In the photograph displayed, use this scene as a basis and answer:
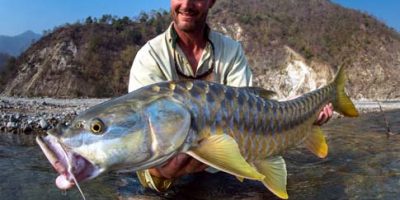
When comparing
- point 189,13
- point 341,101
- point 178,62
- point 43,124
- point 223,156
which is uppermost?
point 189,13

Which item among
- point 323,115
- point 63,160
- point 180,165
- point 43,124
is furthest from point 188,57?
point 43,124

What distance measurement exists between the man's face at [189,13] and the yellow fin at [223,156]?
234cm

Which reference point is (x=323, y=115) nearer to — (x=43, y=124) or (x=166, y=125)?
(x=166, y=125)

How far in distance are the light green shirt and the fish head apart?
92.3 inches

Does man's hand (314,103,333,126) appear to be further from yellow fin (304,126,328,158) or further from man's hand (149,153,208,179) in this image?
man's hand (149,153,208,179)

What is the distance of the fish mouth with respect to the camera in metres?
2.96

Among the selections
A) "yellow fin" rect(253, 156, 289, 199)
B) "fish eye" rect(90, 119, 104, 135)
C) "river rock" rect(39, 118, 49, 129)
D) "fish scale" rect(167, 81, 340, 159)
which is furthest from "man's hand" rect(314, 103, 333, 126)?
"river rock" rect(39, 118, 49, 129)

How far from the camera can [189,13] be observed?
5.64 m

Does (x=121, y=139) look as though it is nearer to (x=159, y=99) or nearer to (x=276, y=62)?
(x=159, y=99)

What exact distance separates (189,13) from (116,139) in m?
2.82

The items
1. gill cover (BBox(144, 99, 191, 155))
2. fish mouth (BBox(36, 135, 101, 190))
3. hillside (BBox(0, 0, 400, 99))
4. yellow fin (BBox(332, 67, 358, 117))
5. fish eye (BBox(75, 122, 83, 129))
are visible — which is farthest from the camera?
hillside (BBox(0, 0, 400, 99))

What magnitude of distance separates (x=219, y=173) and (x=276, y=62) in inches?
1550

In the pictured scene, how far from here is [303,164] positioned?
8.52 m

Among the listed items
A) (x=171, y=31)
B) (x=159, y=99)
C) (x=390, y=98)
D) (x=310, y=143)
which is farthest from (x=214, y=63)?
(x=390, y=98)
